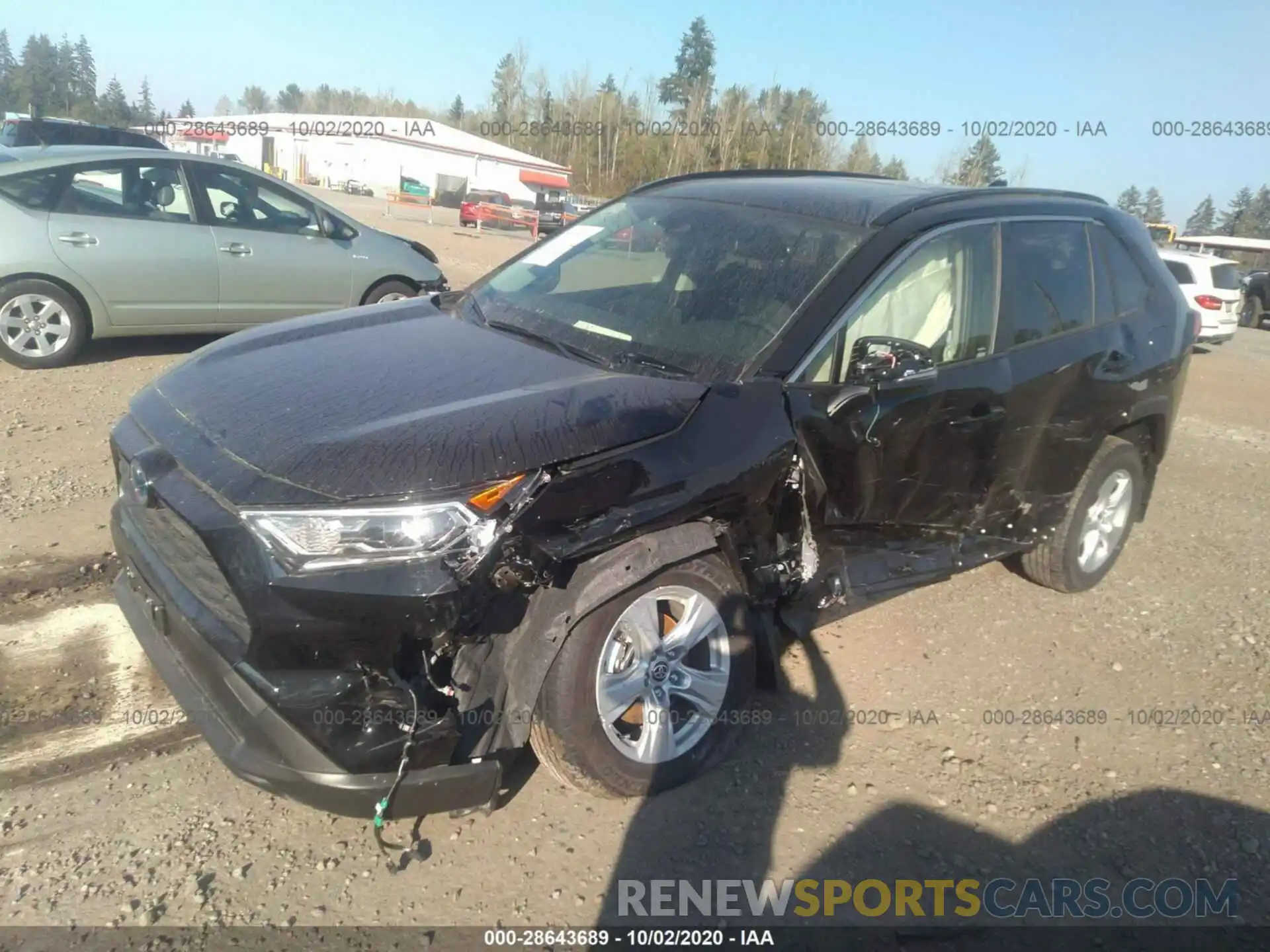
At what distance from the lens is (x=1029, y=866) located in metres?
2.99

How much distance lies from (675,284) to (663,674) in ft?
5.29

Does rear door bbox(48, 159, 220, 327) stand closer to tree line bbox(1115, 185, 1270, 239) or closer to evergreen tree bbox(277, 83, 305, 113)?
tree line bbox(1115, 185, 1270, 239)

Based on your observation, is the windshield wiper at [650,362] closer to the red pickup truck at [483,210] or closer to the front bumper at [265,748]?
the front bumper at [265,748]

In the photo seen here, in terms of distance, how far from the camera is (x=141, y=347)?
8.19 metres

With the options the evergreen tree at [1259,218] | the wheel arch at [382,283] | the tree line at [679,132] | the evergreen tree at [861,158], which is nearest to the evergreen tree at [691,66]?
the tree line at [679,132]

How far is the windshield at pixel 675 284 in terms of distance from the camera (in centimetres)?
335

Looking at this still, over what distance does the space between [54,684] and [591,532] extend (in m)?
2.24

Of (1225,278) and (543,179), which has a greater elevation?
(543,179)

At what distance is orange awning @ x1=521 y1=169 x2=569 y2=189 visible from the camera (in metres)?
58.9

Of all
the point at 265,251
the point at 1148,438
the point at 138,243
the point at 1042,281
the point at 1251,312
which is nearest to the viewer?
the point at 1042,281

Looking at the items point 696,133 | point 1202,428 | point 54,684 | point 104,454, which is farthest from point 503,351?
point 696,133

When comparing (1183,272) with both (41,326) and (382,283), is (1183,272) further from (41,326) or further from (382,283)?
(41,326)

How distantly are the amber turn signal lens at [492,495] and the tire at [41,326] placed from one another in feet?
20.2

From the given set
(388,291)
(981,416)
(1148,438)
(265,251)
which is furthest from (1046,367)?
(265,251)
